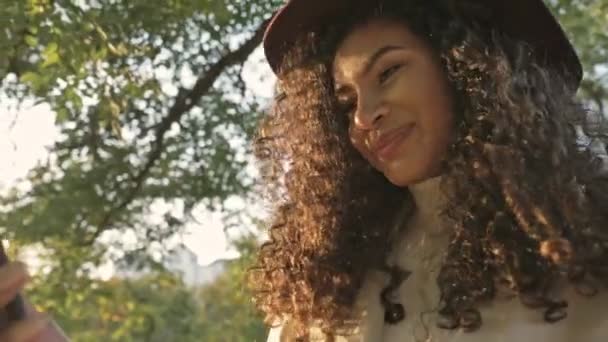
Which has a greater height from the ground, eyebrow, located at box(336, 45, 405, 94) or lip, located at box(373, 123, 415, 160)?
eyebrow, located at box(336, 45, 405, 94)

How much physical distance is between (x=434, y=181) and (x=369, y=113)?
0.45ft

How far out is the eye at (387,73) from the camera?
4.81ft

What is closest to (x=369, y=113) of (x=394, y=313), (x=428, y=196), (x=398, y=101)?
(x=398, y=101)

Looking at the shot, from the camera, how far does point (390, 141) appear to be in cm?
146

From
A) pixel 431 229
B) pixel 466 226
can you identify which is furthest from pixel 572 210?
pixel 431 229

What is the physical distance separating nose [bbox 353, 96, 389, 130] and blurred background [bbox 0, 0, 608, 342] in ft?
6.48

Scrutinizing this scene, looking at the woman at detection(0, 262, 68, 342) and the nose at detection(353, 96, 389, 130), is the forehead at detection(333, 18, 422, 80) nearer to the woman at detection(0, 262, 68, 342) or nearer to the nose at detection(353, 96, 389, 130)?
the nose at detection(353, 96, 389, 130)

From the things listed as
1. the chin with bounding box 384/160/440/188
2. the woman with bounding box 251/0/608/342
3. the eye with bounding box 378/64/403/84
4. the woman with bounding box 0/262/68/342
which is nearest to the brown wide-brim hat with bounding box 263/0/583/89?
the woman with bounding box 251/0/608/342

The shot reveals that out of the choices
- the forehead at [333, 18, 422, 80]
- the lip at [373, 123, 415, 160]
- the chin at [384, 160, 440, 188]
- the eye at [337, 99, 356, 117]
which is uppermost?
the forehead at [333, 18, 422, 80]

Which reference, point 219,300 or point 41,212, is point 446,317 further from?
point 219,300

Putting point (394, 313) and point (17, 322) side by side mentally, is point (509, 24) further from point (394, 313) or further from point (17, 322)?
point (17, 322)

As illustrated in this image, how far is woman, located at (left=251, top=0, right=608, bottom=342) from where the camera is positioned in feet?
4.37

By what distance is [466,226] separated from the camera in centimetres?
141

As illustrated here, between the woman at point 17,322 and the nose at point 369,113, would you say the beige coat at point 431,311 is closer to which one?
the nose at point 369,113
